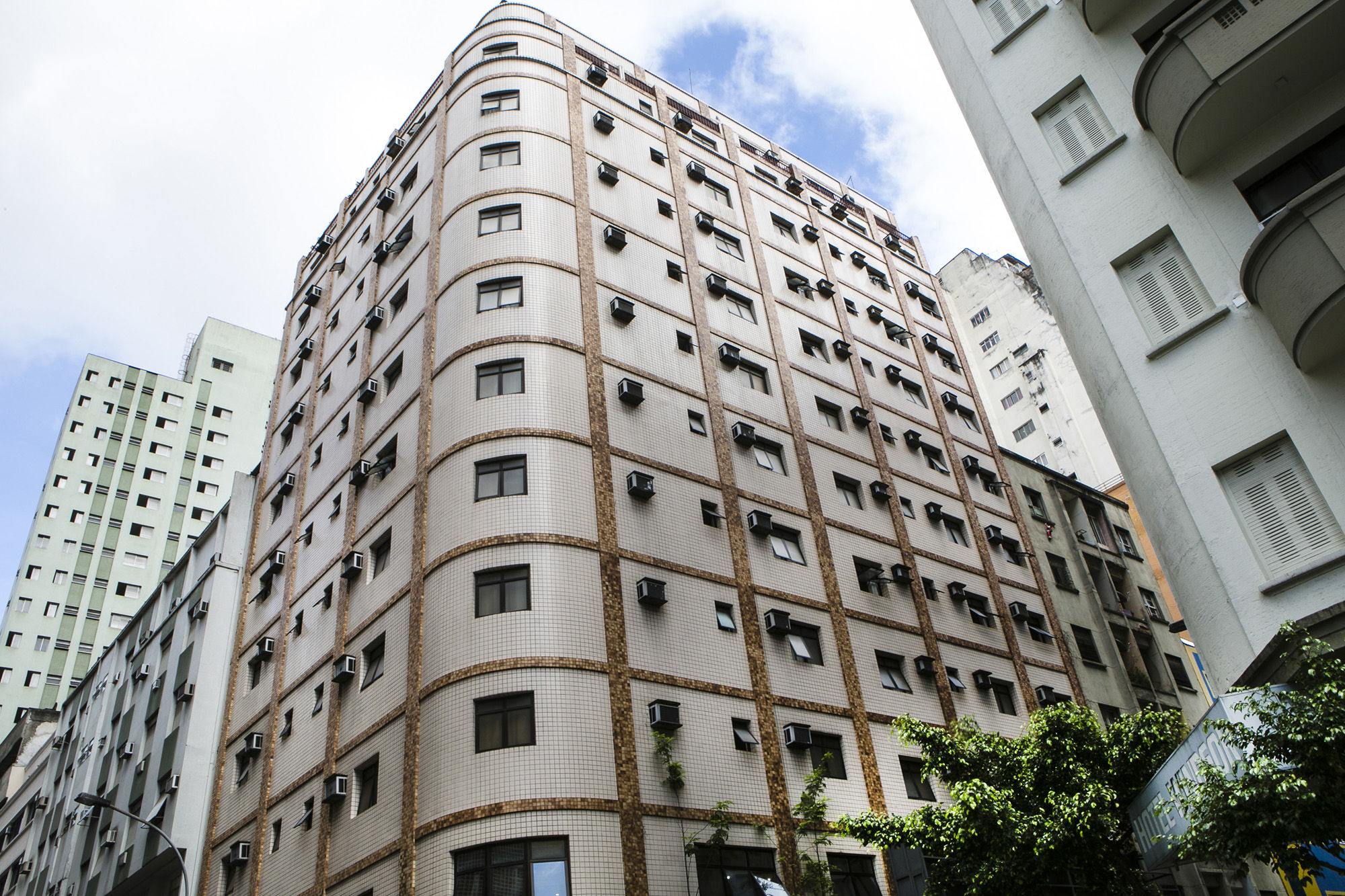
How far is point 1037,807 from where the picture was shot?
667 inches

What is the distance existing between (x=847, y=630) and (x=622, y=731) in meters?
8.68

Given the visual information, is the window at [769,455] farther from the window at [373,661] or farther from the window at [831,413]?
Result: the window at [373,661]

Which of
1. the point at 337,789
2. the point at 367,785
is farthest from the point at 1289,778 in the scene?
the point at 337,789

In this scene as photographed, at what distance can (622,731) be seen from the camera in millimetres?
21391

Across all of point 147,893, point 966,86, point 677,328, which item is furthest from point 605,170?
point 147,893

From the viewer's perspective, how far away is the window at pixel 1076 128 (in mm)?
19078

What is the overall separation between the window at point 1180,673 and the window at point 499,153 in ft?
97.7

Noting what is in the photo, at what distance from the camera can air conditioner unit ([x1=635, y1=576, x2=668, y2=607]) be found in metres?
23.5

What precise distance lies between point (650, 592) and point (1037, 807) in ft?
31.7

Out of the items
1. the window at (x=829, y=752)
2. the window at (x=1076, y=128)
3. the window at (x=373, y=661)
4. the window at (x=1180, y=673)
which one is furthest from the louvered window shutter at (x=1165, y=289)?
the window at (x=1180, y=673)

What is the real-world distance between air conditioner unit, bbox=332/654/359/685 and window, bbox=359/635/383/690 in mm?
293

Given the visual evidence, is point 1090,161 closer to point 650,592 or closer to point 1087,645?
point 650,592

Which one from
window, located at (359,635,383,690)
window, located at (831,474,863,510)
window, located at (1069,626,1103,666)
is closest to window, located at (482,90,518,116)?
window, located at (831,474,863,510)

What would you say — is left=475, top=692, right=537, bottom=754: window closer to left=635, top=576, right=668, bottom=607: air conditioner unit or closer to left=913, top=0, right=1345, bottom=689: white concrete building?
left=635, top=576, right=668, bottom=607: air conditioner unit
